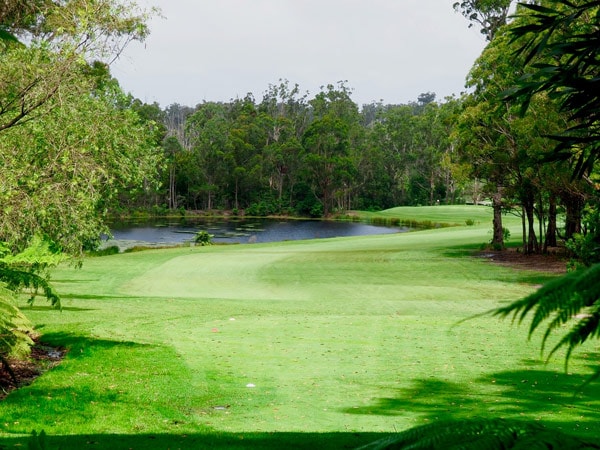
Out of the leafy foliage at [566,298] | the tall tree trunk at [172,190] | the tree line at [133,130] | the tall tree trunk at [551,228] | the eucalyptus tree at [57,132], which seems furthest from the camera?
the tall tree trunk at [172,190]

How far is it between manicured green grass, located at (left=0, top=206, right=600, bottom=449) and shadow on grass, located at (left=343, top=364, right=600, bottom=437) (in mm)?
23

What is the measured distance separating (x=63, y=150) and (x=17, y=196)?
47.7 inches

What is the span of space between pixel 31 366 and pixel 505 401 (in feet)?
Result: 22.4

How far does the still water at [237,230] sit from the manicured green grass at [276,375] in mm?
35155

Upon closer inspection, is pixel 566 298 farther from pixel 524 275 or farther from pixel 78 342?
pixel 524 275

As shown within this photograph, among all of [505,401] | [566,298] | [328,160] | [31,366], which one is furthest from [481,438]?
[328,160]

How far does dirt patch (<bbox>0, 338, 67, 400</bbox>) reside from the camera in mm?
8992

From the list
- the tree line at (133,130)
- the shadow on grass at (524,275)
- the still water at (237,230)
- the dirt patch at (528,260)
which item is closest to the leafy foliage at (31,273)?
the tree line at (133,130)

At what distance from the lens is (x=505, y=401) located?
24.6 feet

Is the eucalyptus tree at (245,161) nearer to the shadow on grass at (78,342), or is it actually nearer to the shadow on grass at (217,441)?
the shadow on grass at (78,342)

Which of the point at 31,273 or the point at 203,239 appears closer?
the point at 31,273

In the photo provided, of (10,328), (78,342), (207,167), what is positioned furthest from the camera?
(207,167)

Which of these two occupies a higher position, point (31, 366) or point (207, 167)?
point (207, 167)

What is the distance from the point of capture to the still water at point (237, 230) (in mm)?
54500
